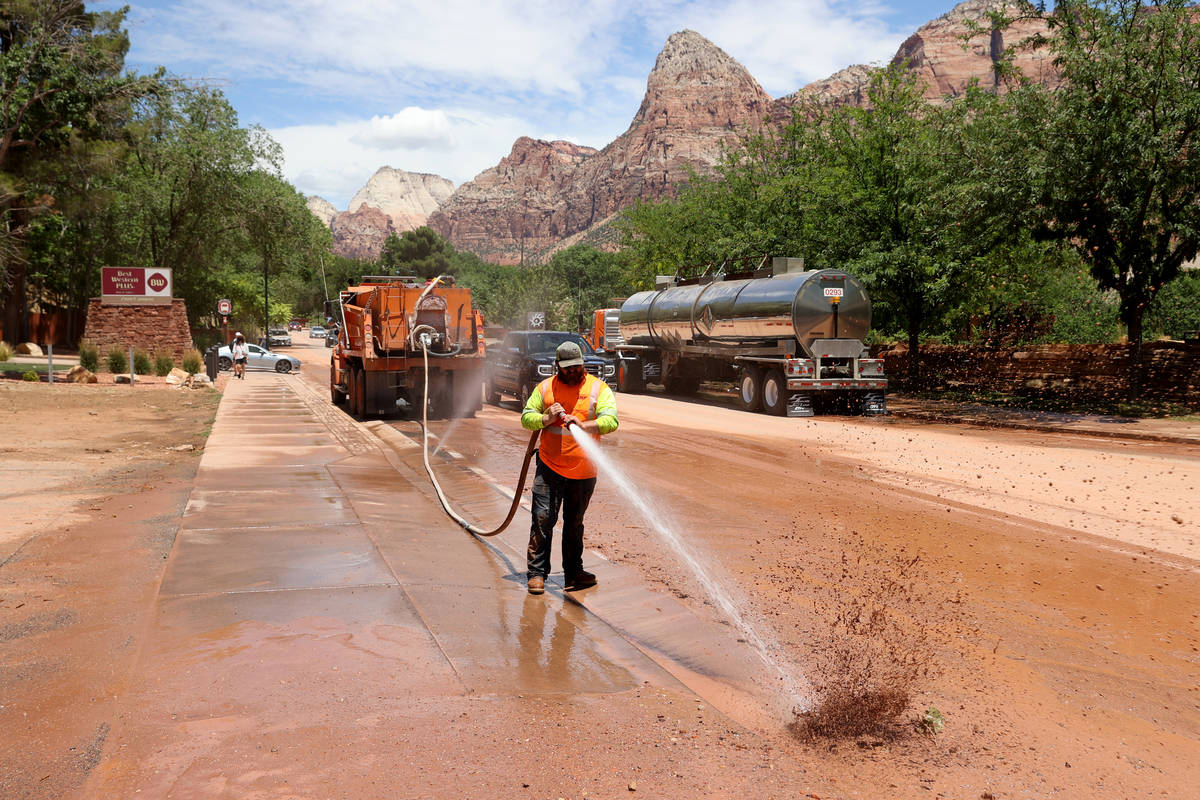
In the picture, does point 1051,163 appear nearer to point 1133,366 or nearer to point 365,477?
point 1133,366

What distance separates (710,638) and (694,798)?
209 centimetres

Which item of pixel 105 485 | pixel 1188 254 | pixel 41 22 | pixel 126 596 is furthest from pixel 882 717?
pixel 41 22

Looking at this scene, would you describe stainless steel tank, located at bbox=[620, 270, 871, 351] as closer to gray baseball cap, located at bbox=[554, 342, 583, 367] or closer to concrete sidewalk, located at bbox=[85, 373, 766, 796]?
concrete sidewalk, located at bbox=[85, 373, 766, 796]

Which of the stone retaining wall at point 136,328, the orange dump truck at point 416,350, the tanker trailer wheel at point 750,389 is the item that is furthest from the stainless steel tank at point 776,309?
the stone retaining wall at point 136,328

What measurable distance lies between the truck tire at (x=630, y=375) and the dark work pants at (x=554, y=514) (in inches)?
879

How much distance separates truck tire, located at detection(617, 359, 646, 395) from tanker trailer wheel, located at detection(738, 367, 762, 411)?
6469 mm

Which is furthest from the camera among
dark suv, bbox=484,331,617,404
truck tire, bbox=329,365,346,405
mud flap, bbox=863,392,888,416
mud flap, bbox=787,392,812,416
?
truck tire, bbox=329,365,346,405

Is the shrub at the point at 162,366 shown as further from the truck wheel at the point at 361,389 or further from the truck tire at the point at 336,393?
the truck wheel at the point at 361,389

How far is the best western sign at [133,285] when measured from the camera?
3538cm

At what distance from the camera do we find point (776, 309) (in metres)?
21.5

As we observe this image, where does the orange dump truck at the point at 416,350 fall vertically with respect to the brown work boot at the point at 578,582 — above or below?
above

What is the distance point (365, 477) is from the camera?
11.8m

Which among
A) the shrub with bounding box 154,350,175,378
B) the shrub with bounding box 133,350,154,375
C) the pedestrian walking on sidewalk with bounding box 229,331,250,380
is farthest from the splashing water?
the pedestrian walking on sidewalk with bounding box 229,331,250,380

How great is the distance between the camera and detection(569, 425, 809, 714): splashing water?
5051 mm
